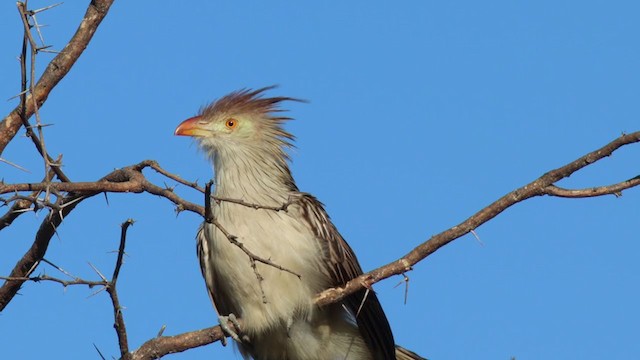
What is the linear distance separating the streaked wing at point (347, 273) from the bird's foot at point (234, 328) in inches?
25.9

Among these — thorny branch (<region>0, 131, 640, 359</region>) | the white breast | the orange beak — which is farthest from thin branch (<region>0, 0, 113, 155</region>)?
the white breast

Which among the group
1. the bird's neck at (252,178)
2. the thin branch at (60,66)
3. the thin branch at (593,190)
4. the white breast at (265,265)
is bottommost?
the thin branch at (593,190)

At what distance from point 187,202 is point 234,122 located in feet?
7.75

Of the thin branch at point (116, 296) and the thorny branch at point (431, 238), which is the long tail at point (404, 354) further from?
the thin branch at point (116, 296)

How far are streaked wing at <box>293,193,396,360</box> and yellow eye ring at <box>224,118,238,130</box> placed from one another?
2.50ft

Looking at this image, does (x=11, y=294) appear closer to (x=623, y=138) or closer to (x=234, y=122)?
(x=234, y=122)

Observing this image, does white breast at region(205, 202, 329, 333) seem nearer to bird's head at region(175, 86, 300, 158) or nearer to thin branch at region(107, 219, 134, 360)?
bird's head at region(175, 86, 300, 158)

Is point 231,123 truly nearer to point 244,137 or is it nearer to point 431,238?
point 244,137

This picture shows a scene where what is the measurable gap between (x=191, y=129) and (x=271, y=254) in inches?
49.8

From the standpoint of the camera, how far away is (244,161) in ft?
20.4

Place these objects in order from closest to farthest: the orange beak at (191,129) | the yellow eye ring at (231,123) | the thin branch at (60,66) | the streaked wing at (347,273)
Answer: the thin branch at (60,66) → the streaked wing at (347,273) → the orange beak at (191,129) → the yellow eye ring at (231,123)

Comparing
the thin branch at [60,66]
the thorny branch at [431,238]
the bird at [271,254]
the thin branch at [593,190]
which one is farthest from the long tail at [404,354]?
the thin branch at [60,66]

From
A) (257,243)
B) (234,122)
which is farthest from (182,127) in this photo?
(257,243)

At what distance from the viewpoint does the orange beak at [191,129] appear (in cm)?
632
